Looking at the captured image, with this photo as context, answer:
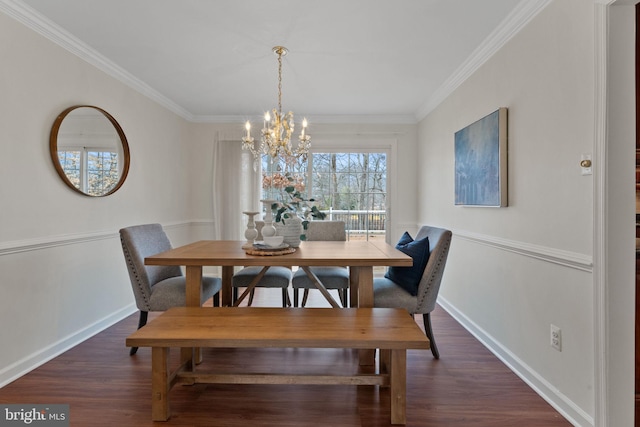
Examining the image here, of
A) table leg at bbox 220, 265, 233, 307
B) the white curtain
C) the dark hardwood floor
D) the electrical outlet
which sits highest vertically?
the white curtain

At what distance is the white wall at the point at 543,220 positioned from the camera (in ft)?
5.40

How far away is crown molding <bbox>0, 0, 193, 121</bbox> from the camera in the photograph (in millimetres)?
2086

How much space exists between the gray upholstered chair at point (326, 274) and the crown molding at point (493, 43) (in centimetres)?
176

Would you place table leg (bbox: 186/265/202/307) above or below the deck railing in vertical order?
below

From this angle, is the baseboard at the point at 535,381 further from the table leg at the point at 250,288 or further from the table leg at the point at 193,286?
the table leg at the point at 193,286

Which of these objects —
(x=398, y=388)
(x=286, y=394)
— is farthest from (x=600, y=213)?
(x=286, y=394)

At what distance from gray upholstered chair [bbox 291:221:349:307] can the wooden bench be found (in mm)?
834

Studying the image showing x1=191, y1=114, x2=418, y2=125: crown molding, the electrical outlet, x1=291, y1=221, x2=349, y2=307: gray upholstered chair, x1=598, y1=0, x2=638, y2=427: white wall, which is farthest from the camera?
x1=191, y1=114, x2=418, y2=125: crown molding

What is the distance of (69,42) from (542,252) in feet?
11.6

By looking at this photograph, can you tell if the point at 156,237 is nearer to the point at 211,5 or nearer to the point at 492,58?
the point at 211,5

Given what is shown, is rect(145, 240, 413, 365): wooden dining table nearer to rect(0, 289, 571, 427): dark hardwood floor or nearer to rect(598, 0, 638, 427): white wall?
rect(0, 289, 571, 427): dark hardwood floor

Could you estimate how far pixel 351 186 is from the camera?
4.72 meters

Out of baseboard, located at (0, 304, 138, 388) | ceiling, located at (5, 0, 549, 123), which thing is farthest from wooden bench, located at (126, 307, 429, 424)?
ceiling, located at (5, 0, 549, 123)

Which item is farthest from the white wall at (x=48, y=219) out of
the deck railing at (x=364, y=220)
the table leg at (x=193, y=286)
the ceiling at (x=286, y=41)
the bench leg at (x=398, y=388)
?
the deck railing at (x=364, y=220)
